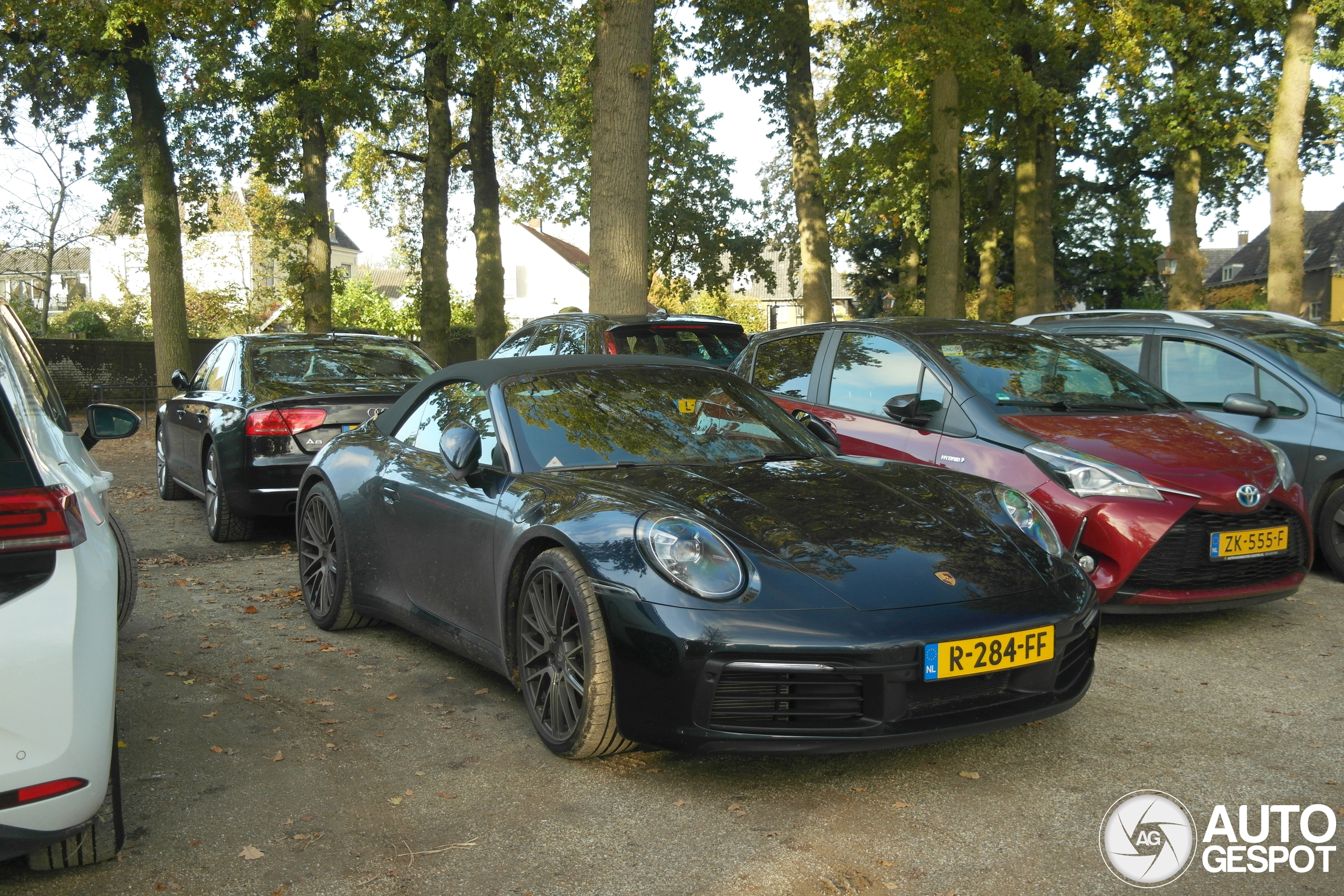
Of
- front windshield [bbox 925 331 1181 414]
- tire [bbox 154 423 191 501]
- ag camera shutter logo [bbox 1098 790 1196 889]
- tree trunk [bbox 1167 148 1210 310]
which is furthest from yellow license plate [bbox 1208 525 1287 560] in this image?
tree trunk [bbox 1167 148 1210 310]

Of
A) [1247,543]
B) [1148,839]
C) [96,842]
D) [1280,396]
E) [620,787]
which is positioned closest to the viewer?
[96,842]

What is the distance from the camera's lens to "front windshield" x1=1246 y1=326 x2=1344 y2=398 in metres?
7.25

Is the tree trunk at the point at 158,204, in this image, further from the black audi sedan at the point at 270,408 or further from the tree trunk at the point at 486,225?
the black audi sedan at the point at 270,408

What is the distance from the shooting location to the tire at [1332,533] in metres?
6.91

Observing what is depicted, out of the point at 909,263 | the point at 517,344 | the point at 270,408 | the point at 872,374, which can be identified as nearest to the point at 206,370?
the point at 270,408

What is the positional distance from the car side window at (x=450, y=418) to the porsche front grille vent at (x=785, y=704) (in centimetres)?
151

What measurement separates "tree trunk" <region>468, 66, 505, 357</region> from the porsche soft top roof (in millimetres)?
17776

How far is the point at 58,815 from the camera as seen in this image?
2658mm

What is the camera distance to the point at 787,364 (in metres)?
7.62

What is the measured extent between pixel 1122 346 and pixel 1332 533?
186 centimetres

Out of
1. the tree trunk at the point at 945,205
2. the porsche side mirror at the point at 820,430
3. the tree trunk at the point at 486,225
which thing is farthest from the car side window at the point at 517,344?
the tree trunk at the point at 486,225

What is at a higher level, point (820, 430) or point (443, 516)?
point (820, 430)

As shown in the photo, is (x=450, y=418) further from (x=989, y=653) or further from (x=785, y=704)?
(x=989, y=653)

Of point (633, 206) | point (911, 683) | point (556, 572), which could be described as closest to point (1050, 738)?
point (911, 683)
